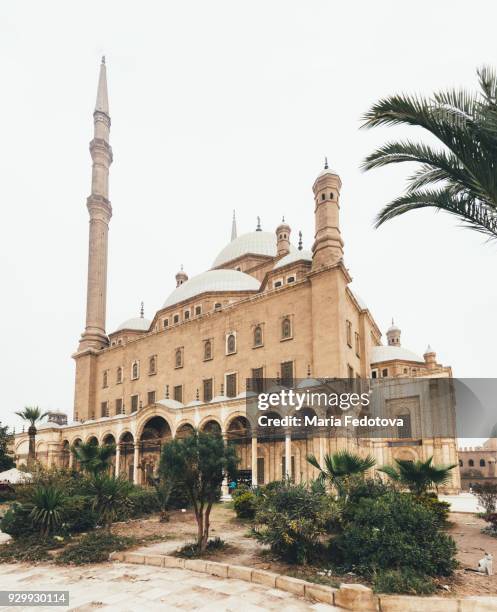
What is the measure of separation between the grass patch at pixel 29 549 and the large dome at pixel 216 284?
2470cm

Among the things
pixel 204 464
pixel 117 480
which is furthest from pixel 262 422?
pixel 204 464

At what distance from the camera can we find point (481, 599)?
6273mm

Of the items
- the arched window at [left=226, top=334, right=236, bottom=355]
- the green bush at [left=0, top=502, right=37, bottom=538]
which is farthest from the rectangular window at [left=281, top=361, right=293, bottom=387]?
the green bush at [left=0, top=502, right=37, bottom=538]

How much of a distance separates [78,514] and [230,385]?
1649 centimetres

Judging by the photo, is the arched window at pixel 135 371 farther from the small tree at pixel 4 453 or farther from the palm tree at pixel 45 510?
the palm tree at pixel 45 510

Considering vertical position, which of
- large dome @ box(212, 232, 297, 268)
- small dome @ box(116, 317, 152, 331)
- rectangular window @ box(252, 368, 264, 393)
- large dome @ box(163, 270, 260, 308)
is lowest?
rectangular window @ box(252, 368, 264, 393)

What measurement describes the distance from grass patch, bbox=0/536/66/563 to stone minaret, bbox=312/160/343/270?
1809 centimetres

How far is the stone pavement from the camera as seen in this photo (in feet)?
21.5

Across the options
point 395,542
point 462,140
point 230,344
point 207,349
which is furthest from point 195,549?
point 207,349

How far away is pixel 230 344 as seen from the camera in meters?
29.4

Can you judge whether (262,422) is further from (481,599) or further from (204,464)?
(481,599)

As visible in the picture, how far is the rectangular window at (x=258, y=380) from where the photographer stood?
26.8m

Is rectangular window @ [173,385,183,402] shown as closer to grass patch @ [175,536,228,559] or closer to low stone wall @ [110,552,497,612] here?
grass patch @ [175,536,228,559]

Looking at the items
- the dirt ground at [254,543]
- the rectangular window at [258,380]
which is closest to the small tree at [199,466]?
the dirt ground at [254,543]
